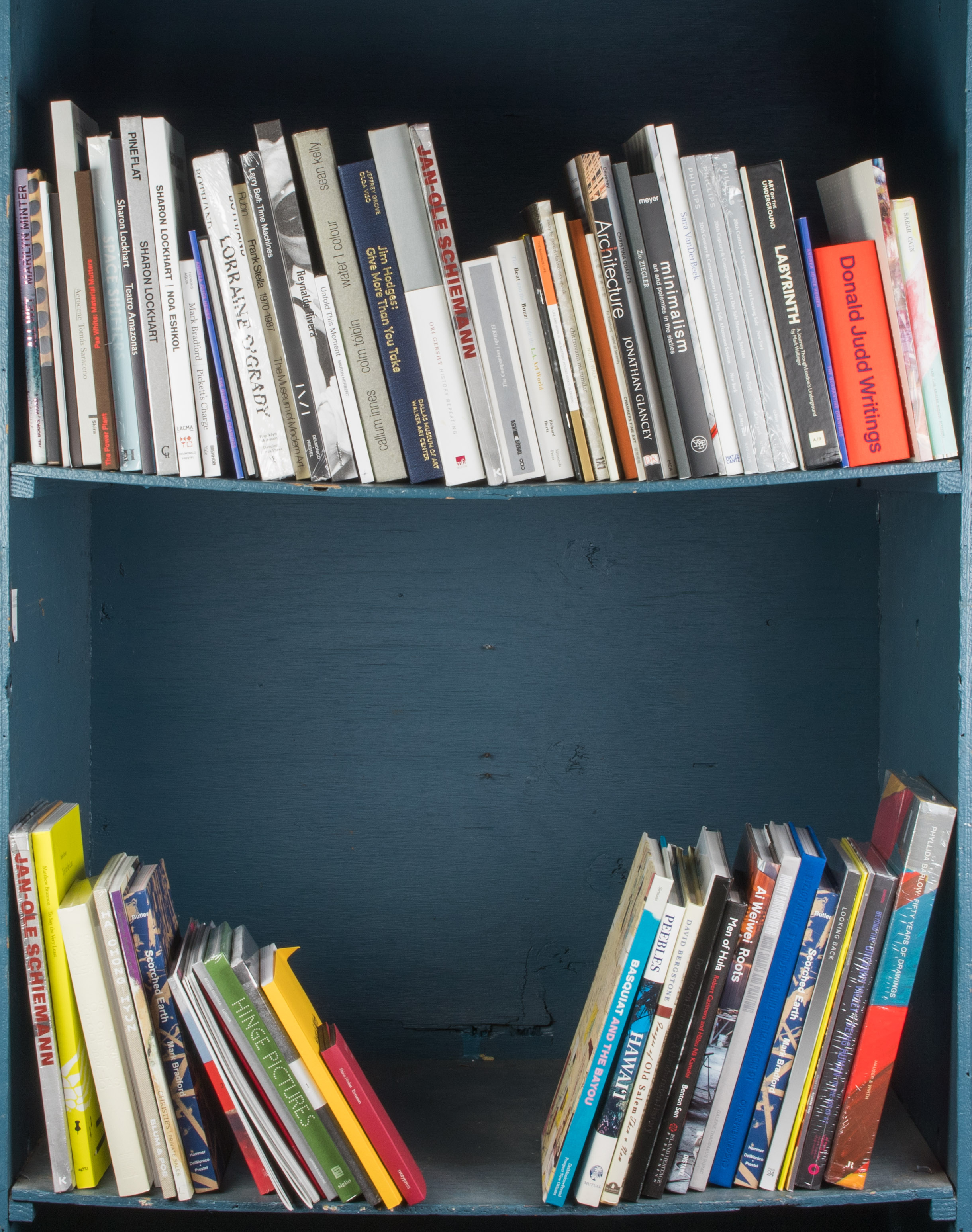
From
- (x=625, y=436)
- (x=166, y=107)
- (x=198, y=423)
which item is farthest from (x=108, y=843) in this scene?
(x=166, y=107)

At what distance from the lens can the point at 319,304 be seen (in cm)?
108

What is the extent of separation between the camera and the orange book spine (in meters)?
1.08

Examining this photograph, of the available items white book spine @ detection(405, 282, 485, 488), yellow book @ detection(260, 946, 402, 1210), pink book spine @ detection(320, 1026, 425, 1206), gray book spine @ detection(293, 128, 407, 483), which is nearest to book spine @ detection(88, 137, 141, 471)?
gray book spine @ detection(293, 128, 407, 483)

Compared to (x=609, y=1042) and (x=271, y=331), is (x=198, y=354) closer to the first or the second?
(x=271, y=331)

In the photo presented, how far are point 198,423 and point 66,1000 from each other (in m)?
0.71

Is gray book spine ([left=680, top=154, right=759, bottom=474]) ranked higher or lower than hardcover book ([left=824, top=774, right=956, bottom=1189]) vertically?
higher

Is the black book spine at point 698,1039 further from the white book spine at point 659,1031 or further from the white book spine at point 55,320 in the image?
the white book spine at point 55,320

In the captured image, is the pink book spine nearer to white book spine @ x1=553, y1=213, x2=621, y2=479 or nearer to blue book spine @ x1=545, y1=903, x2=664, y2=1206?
blue book spine @ x1=545, y1=903, x2=664, y2=1206

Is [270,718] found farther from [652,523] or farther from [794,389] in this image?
[794,389]

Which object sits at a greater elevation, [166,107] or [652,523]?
[166,107]

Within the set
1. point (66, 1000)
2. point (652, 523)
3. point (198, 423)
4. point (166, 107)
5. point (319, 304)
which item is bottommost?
point (66, 1000)

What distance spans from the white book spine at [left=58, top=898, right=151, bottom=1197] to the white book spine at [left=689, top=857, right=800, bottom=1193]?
673mm

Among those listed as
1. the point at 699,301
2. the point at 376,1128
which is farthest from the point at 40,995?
the point at 699,301

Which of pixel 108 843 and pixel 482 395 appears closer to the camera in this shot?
pixel 482 395
